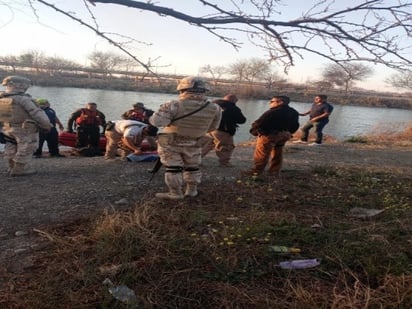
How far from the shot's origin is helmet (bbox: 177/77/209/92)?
5.26 meters

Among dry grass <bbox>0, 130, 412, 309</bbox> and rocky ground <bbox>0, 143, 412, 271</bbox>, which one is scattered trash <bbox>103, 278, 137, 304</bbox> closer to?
dry grass <bbox>0, 130, 412, 309</bbox>

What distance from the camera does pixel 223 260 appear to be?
3.28 metres

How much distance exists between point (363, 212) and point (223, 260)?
236cm

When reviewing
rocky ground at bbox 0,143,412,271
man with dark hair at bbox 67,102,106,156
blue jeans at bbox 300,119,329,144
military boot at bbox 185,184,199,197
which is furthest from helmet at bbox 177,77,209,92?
blue jeans at bbox 300,119,329,144

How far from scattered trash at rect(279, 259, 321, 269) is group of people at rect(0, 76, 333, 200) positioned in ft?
→ 7.55

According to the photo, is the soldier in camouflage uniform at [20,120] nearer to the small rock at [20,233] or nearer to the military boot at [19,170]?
the military boot at [19,170]

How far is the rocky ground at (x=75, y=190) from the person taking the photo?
4198 millimetres

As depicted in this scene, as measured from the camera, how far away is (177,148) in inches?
212

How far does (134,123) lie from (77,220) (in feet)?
14.4

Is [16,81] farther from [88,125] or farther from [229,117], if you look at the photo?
[88,125]

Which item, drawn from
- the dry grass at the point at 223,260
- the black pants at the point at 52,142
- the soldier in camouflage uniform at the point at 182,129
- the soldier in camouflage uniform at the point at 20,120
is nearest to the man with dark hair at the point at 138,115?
the black pants at the point at 52,142

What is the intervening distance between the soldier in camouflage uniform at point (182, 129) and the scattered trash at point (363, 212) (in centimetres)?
199

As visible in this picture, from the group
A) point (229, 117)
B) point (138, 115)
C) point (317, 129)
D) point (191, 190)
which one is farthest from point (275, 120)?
point (317, 129)

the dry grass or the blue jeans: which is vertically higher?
the dry grass
